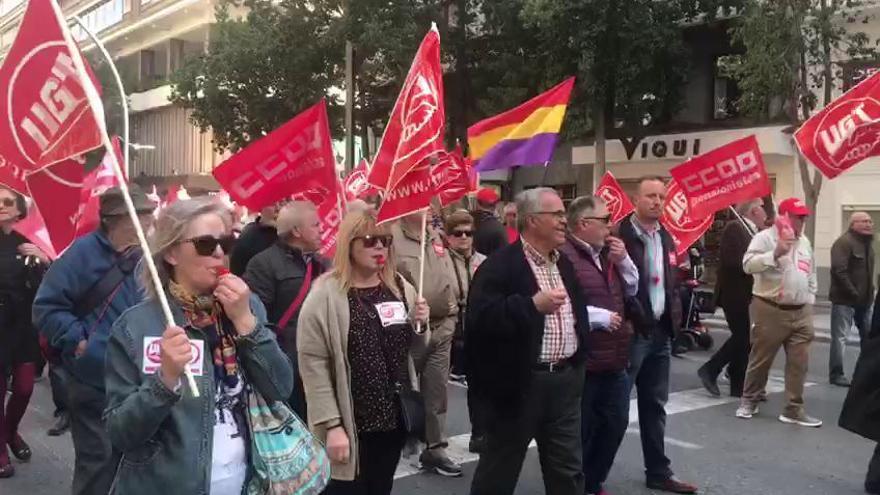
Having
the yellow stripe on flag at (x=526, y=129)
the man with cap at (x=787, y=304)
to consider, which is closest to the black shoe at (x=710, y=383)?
the man with cap at (x=787, y=304)

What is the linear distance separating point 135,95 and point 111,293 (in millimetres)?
41844

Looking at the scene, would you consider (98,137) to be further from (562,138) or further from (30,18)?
(562,138)

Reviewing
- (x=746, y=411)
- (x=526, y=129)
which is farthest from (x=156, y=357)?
(x=746, y=411)

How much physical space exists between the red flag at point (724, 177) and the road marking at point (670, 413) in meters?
1.71

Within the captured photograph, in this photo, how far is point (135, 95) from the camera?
142ft

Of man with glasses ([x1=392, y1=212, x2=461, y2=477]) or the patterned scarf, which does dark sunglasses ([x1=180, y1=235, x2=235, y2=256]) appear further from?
man with glasses ([x1=392, y1=212, x2=461, y2=477])

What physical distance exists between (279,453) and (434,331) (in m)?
3.43

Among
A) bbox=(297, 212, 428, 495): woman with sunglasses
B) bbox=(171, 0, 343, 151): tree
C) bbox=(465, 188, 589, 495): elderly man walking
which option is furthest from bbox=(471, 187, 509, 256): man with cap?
bbox=(171, 0, 343, 151): tree

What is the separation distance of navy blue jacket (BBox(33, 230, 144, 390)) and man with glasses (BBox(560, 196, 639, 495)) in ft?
7.61

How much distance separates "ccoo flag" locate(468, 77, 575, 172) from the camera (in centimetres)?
699

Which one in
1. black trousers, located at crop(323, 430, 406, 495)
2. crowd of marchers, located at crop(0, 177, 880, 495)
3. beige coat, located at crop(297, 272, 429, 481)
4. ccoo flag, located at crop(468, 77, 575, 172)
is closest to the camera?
crowd of marchers, located at crop(0, 177, 880, 495)

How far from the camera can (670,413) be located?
25.3 ft

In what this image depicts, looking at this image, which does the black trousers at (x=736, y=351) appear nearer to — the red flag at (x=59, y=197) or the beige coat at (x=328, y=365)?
the beige coat at (x=328, y=365)

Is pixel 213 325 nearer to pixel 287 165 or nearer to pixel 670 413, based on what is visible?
pixel 287 165
